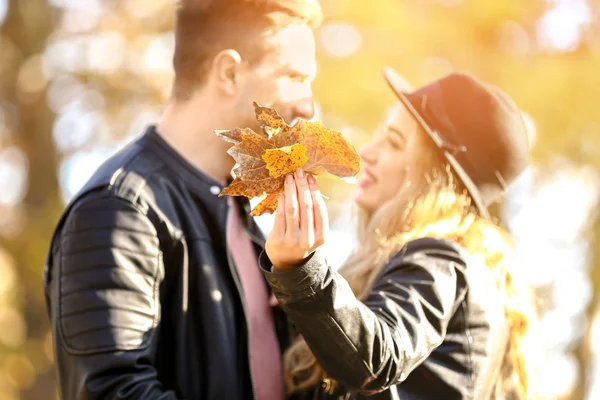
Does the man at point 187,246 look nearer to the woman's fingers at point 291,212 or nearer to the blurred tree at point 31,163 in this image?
the woman's fingers at point 291,212

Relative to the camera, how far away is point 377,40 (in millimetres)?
8422

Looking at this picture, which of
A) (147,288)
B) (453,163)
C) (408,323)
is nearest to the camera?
(408,323)

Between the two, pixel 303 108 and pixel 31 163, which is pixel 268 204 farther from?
pixel 31 163

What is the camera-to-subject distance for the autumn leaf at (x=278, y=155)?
1.79m

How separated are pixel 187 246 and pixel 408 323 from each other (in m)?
0.90

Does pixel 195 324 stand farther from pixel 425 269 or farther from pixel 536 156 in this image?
pixel 536 156

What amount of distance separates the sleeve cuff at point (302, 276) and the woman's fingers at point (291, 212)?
111mm

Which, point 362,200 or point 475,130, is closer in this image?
point 475,130

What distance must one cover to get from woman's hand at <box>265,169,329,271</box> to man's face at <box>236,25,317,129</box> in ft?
3.70

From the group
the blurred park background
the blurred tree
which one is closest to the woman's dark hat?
the blurred park background

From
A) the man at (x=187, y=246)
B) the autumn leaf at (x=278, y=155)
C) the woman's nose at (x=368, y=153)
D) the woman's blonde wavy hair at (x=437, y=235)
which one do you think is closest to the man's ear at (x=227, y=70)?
the man at (x=187, y=246)

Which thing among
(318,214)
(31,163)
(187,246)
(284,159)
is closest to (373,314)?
(318,214)

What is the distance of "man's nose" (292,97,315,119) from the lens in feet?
9.52

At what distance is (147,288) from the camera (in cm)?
249
